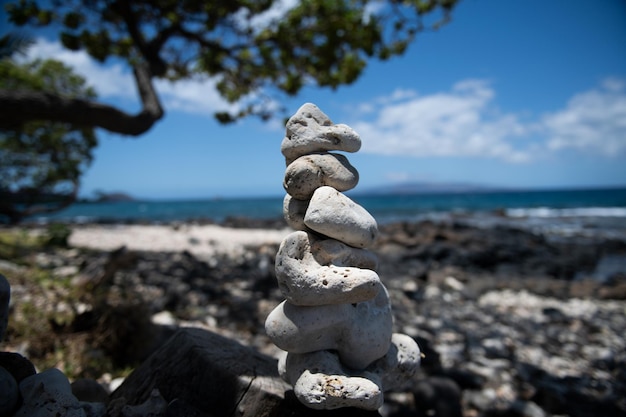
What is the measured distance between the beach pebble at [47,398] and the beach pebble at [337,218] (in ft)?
5.36

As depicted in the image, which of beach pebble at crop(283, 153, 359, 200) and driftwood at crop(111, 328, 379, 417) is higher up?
beach pebble at crop(283, 153, 359, 200)

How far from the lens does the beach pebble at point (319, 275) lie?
2135 mm

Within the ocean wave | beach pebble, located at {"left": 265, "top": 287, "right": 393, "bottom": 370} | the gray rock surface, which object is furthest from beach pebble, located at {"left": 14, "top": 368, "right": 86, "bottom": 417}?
the ocean wave

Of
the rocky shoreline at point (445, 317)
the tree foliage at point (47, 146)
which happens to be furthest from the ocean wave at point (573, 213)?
the tree foliage at point (47, 146)

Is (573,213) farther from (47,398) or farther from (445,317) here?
(47,398)

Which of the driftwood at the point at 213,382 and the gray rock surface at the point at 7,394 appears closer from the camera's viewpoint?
the gray rock surface at the point at 7,394

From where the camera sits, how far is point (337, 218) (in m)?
2.24

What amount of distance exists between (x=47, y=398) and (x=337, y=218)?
187cm

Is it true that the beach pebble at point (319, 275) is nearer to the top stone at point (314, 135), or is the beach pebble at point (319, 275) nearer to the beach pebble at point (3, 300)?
the top stone at point (314, 135)

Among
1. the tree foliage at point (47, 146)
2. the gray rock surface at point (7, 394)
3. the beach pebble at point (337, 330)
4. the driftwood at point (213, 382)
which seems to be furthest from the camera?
the tree foliage at point (47, 146)

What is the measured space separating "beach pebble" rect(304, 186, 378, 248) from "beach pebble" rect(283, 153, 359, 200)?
0.25 ft

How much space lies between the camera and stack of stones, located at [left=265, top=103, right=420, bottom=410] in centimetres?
213

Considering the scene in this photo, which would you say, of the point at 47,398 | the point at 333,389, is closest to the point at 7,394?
Answer: the point at 47,398

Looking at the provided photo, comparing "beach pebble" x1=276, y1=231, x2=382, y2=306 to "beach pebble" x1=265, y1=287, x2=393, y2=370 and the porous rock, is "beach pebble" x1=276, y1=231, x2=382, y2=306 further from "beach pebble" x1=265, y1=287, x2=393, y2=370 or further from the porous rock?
the porous rock
